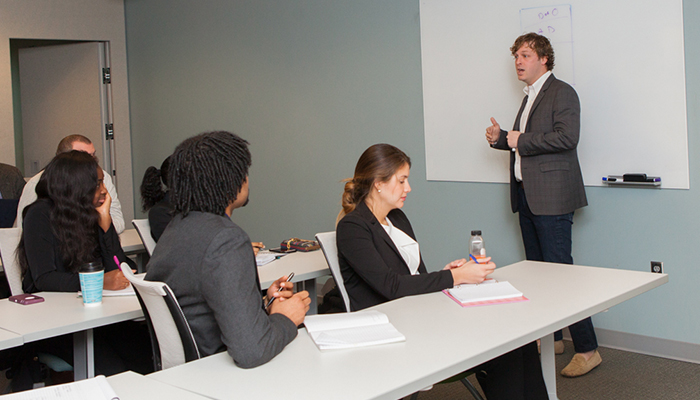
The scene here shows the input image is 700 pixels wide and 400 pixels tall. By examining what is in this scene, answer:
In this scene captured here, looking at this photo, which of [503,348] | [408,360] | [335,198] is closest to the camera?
[408,360]

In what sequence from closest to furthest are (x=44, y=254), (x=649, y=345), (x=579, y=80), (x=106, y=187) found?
(x=44, y=254) < (x=649, y=345) < (x=579, y=80) < (x=106, y=187)

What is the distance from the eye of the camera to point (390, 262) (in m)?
2.35

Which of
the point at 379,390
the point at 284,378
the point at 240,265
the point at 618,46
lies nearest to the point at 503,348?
the point at 379,390

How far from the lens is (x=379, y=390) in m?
1.34

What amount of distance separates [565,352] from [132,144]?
17.2 ft

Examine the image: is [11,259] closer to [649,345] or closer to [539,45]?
[539,45]

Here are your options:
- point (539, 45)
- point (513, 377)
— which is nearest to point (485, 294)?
point (513, 377)

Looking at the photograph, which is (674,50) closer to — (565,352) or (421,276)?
(565,352)

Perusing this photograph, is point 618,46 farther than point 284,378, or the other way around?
point 618,46

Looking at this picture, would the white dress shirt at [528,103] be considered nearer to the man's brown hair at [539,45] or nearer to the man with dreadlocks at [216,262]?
the man's brown hair at [539,45]

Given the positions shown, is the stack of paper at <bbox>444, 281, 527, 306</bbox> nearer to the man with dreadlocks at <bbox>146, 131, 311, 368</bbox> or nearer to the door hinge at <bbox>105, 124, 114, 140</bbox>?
the man with dreadlocks at <bbox>146, 131, 311, 368</bbox>

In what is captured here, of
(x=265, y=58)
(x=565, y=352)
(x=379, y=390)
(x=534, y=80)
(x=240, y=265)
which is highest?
(x=265, y=58)

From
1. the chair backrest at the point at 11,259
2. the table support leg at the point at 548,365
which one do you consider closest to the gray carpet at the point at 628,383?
the table support leg at the point at 548,365

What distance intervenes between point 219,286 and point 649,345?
9.50 feet
